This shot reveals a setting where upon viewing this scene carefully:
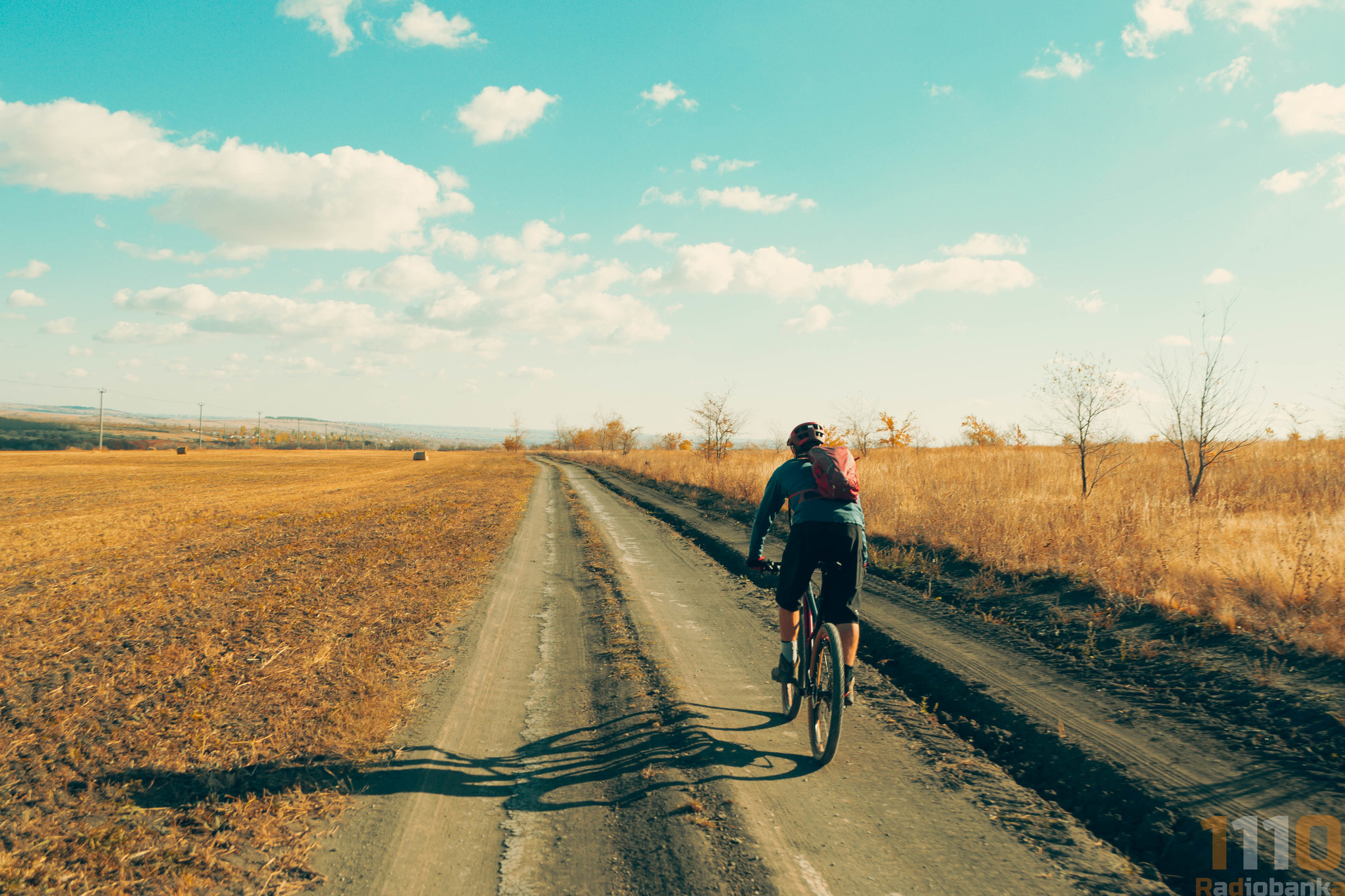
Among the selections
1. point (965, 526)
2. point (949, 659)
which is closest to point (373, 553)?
point (949, 659)

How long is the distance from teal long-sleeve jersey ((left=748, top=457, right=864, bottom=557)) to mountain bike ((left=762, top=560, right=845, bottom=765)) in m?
0.35

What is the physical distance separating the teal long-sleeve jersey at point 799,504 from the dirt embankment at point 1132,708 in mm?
2202

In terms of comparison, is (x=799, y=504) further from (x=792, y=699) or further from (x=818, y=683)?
(x=792, y=699)

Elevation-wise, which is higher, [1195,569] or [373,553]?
[1195,569]

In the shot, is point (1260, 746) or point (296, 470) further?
point (296, 470)

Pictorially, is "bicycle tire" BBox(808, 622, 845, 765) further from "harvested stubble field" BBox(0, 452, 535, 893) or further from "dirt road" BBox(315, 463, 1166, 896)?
"harvested stubble field" BBox(0, 452, 535, 893)

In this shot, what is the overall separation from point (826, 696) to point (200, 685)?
571 centimetres

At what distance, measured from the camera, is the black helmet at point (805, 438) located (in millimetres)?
4812

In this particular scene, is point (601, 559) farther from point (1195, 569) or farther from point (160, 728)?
point (1195, 569)

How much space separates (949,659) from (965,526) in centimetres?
604

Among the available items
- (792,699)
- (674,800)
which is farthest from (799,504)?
(674,800)

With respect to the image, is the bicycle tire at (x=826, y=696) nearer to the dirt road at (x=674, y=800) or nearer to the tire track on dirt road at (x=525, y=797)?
the dirt road at (x=674, y=800)

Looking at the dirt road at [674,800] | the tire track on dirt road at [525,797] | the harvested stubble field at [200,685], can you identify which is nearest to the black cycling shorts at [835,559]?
the dirt road at [674,800]

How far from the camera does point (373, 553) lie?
38.9 feet
